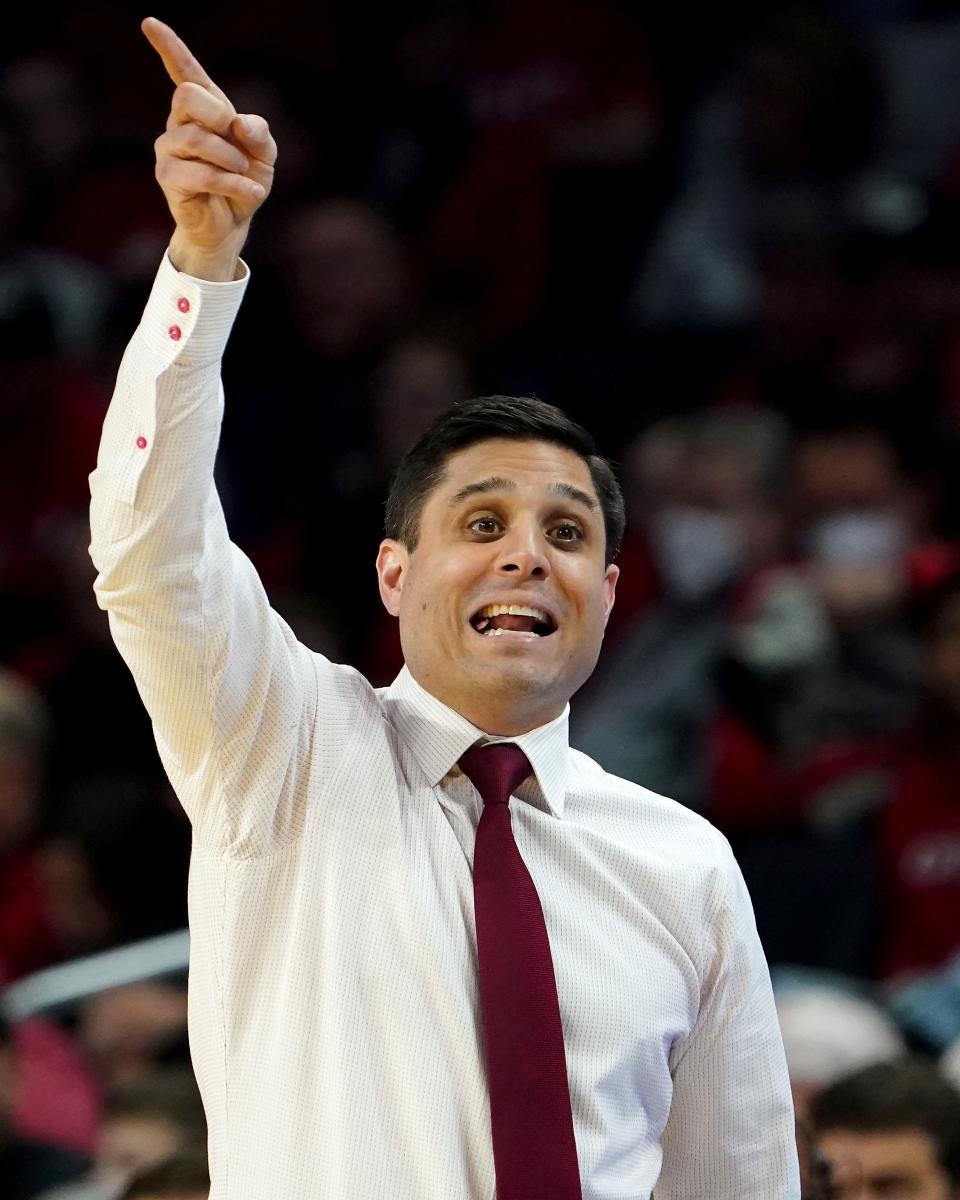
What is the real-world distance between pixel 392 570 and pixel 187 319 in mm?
497

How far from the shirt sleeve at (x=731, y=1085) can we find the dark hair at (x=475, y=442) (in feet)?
1.49

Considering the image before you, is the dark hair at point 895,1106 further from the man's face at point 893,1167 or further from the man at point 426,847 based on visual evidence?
the man at point 426,847

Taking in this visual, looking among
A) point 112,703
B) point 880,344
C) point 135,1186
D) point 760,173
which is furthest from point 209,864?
point 760,173

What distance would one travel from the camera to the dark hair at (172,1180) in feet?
10.7

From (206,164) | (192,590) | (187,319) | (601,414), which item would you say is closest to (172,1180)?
(192,590)

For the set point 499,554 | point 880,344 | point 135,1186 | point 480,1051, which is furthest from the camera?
point 880,344

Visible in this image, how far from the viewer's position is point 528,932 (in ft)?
6.96

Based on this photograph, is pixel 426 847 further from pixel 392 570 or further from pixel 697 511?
pixel 697 511

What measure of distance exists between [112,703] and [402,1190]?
321 cm

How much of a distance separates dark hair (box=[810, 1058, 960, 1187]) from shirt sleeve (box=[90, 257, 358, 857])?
1693mm

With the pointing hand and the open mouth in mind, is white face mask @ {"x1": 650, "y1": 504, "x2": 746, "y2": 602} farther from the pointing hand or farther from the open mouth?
the pointing hand

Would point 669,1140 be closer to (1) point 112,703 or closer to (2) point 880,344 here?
(1) point 112,703

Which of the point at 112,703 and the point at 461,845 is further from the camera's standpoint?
the point at 112,703

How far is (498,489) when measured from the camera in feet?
7.45
